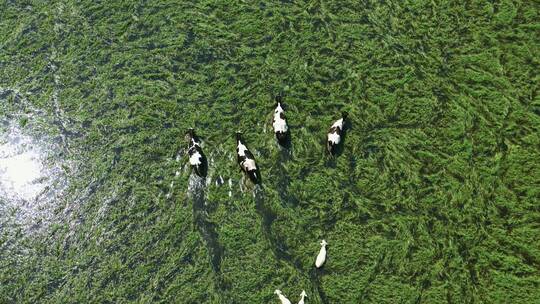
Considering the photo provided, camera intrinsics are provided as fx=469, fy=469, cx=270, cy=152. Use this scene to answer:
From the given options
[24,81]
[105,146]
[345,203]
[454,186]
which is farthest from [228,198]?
[24,81]

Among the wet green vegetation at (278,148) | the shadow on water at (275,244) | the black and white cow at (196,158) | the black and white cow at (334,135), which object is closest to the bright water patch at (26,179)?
the wet green vegetation at (278,148)

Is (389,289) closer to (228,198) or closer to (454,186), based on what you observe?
(454,186)

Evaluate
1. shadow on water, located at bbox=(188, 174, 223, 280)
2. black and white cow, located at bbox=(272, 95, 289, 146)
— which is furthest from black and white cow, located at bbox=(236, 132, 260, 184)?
shadow on water, located at bbox=(188, 174, 223, 280)

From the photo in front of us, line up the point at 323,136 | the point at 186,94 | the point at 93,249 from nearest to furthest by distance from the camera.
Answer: the point at 93,249, the point at 323,136, the point at 186,94

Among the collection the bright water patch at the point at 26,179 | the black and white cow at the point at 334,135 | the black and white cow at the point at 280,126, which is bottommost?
the black and white cow at the point at 334,135

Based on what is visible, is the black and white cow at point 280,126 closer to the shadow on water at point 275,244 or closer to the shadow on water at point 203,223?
the shadow on water at point 275,244

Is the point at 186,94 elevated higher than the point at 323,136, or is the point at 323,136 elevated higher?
the point at 186,94

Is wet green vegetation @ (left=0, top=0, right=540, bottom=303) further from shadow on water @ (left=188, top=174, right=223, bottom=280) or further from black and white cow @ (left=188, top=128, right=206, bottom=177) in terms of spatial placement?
black and white cow @ (left=188, top=128, right=206, bottom=177)
